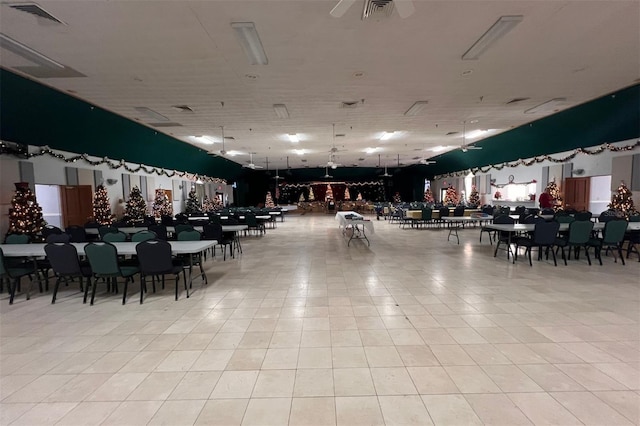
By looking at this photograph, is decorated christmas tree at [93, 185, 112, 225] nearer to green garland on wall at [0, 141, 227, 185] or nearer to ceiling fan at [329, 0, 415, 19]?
green garland on wall at [0, 141, 227, 185]

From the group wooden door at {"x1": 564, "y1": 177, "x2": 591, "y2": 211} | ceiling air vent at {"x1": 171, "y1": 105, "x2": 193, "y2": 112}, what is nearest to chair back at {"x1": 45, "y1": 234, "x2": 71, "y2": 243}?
ceiling air vent at {"x1": 171, "y1": 105, "x2": 193, "y2": 112}

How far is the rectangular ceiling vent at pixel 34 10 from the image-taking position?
3.74 metres

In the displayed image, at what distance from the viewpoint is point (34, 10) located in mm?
3842

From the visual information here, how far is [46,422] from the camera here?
87.4 inches

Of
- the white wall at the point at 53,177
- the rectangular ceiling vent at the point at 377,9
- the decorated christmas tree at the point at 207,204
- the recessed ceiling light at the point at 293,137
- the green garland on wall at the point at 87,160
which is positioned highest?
the recessed ceiling light at the point at 293,137

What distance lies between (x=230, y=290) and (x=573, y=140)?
12.5 m

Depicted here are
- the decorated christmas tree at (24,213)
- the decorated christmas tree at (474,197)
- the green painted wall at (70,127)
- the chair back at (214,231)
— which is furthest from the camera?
the decorated christmas tree at (474,197)

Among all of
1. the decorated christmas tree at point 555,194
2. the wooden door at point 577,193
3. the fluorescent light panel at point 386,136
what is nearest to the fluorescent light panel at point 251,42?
the fluorescent light panel at point 386,136

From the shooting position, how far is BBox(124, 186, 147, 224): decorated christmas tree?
37.0 ft

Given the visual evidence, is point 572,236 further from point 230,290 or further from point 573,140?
point 230,290

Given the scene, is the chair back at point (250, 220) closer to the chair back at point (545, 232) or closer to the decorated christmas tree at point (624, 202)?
the chair back at point (545, 232)

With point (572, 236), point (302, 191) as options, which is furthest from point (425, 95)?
Result: point (302, 191)

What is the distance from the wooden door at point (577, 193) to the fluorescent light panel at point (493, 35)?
342 inches

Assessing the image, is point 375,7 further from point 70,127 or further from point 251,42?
point 70,127
